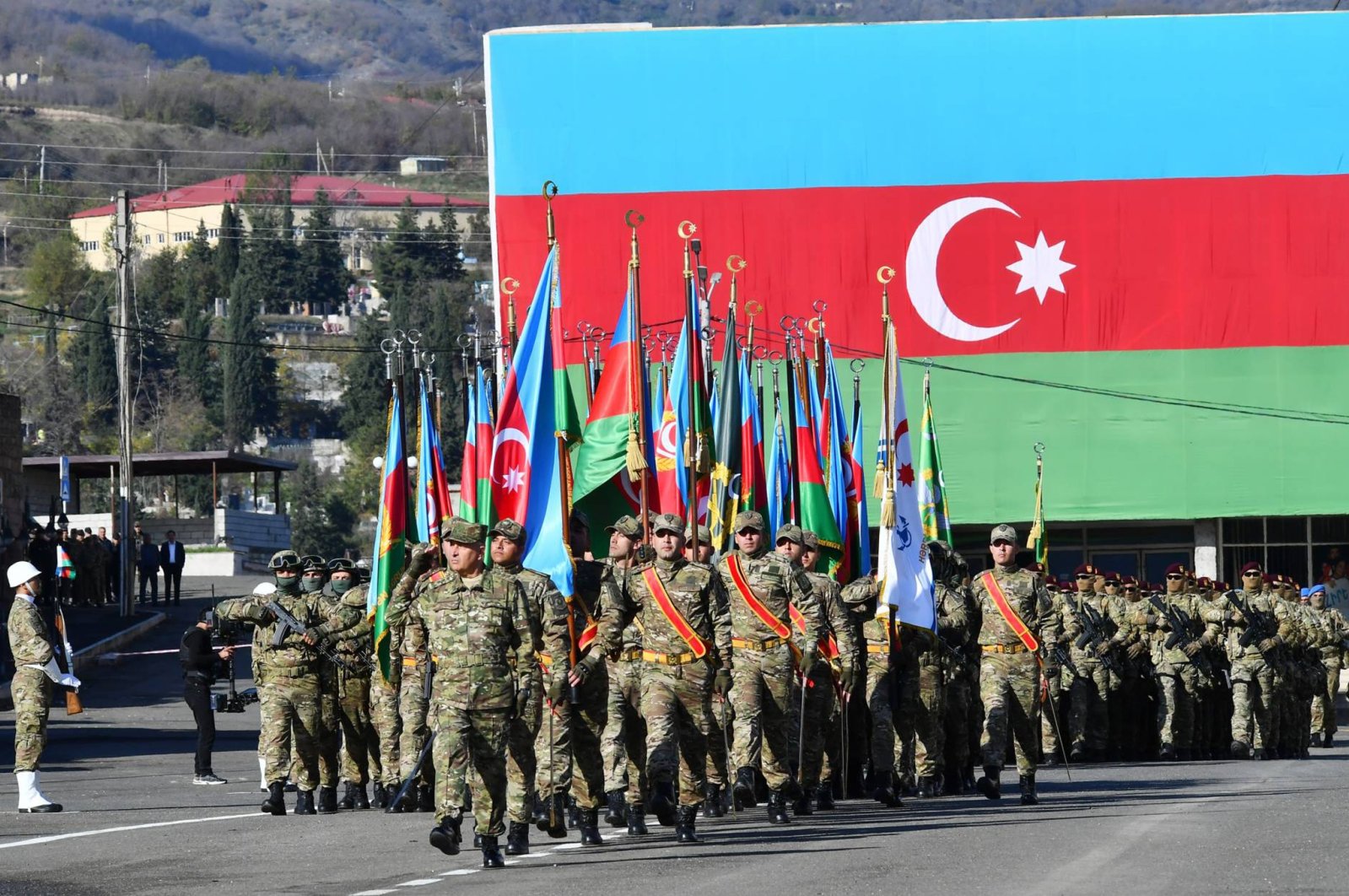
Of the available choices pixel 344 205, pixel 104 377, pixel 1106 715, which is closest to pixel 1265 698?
pixel 1106 715

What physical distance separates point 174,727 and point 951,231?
18.3 m

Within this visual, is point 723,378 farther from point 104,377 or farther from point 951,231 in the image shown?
point 104,377

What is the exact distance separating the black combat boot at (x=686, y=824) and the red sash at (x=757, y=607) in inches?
58.4

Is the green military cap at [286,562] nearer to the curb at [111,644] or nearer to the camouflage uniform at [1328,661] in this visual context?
the camouflage uniform at [1328,661]

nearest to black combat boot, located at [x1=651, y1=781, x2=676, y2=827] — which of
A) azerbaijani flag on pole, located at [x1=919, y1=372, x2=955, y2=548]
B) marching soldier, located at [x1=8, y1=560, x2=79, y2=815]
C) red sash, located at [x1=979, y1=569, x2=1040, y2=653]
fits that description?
red sash, located at [x1=979, y1=569, x2=1040, y2=653]

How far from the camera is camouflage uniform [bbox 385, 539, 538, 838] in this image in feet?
39.4

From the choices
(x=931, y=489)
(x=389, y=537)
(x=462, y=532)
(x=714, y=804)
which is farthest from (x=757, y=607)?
(x=931, y=489)

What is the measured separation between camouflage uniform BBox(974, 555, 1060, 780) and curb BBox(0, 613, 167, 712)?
17.9 metres

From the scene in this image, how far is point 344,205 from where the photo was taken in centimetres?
17825

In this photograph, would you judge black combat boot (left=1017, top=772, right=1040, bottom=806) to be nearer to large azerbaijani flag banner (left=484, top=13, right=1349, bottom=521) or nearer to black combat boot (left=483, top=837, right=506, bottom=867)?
black combat boot (left=483, top=837, right=506, bottom=867)

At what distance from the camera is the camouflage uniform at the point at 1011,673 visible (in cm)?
1598

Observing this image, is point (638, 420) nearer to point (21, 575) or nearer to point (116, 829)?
point (21, 575)

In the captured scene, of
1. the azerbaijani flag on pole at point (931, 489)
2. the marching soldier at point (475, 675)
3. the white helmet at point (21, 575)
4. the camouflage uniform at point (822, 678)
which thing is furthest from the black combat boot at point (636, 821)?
the azerbaijani flag on pole at point (931, 489)

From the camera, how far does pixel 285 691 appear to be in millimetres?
15789
